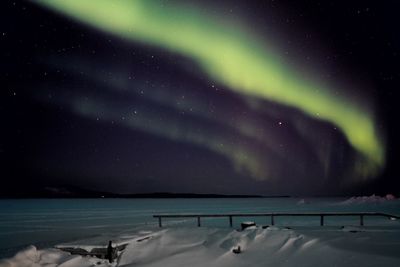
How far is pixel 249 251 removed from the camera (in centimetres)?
1298

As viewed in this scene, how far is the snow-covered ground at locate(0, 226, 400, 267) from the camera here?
11.1 m

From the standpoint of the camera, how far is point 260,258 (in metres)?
12.2

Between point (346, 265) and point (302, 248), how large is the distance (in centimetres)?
225

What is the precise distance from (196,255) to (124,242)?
3626mm

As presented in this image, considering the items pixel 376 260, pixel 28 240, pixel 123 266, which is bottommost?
pixel 28 240

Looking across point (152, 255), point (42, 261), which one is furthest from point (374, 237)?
point (42, 261)

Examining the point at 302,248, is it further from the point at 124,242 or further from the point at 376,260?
the point at 124,242

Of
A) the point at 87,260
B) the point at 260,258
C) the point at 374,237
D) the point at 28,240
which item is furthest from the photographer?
the point at 28,240

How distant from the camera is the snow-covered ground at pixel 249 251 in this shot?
36.3 feet

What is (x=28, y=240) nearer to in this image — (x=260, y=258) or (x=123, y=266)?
(x=123, y=266)

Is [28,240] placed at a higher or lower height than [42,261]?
lower

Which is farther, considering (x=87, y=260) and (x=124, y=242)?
(x=124, y=242)

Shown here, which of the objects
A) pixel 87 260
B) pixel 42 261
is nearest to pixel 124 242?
pixel 87 260

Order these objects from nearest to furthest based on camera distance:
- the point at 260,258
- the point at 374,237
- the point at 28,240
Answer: the point at 260,258, the point at 374,237, the point at 28,240
